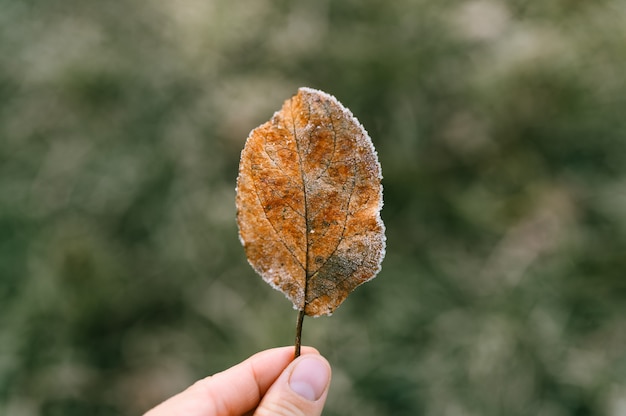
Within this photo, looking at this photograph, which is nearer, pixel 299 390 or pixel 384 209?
pixel 299 390

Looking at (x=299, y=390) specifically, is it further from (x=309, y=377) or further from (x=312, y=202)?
(x=312, y=202)

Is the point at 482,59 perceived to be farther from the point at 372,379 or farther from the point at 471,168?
the point at 372,379

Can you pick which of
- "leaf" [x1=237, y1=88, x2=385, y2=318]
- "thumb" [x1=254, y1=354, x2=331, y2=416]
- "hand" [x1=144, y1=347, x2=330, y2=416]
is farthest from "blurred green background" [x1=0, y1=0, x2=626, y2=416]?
"leaf" [x1=237, y1=88, x2=385, y2=318]

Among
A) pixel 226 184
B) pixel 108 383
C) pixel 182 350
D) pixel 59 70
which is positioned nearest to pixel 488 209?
pixel 226 184

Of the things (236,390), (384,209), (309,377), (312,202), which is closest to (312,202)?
(312,202)

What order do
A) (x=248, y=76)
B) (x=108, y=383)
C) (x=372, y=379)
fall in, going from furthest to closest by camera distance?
(x=248, y=76), (x=108, y=383), (x=372, y=379)

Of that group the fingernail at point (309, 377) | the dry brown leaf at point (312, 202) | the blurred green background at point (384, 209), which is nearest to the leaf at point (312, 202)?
the dry brown leaf at point (312, 202)

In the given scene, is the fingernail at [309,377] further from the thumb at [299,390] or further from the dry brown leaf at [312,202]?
the dry brown leaf at [312,202]
